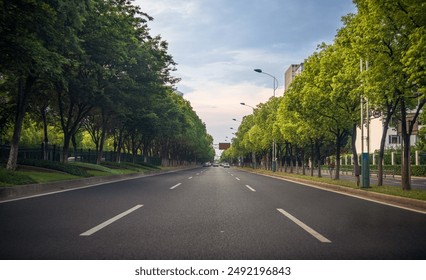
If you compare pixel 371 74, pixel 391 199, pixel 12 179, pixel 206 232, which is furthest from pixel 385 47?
pixel 12 179

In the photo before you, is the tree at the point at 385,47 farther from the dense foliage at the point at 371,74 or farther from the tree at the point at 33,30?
the tree at the point at 33,30

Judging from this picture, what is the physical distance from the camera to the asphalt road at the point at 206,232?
176 inches

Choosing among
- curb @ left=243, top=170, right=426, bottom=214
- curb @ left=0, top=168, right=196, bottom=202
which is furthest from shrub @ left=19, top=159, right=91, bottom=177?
curb @ left=243, top=170, right=426, bottom=214

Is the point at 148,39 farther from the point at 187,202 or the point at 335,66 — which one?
the point at 187,202

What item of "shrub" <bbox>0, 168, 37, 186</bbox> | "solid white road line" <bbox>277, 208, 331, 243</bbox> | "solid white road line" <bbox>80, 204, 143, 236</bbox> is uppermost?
"shrub" <bbox>0, 168, 37, 186</bbox>

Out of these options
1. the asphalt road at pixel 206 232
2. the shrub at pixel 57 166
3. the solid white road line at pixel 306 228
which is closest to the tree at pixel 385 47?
the asphalt road at pixel 206 232

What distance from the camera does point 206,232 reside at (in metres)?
5.73

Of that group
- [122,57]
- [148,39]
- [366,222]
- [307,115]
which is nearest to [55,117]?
[148,39]

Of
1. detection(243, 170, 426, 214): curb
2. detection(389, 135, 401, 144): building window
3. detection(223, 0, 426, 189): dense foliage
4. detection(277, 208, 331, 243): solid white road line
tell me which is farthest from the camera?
detection(389, 135, 401, 144): building window

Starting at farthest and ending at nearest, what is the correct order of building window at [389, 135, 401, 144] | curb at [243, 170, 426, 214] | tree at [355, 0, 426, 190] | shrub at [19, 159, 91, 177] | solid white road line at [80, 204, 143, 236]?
1. building window at [389, 135, 401, 144]
2. shrub at [19, 159, 91, 177]
3. tree at [355, 0, 426, 190]
4. curb at [243, 170, 426, 214]
5. solid white road line at [80, 204, 143, 236]

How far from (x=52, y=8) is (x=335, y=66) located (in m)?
14.6

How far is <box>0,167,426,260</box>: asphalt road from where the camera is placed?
4.47m

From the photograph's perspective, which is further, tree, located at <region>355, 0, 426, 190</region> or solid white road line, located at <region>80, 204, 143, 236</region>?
tree, located at <region>355, 0, 426, 190</region>

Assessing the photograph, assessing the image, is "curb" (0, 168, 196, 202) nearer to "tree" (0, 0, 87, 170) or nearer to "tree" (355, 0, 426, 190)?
"tree" (0, 0, 87, 170)
